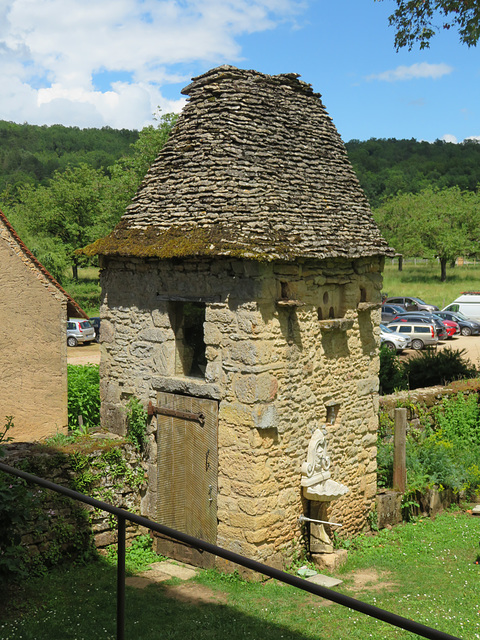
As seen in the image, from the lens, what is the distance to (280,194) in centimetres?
974

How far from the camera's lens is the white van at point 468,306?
124ft

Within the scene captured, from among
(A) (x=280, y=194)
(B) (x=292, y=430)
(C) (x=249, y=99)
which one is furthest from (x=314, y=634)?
(C) (x=249, y=99)

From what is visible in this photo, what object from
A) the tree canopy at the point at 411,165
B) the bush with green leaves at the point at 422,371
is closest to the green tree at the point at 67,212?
the bush with green leaves at the point at 422,371

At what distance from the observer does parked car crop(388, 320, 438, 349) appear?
3017 cm

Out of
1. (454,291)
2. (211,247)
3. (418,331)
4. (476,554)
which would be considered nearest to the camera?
(211,247)

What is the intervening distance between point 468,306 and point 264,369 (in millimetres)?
31993

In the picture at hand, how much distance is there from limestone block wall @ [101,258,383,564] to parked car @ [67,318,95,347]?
71.6 feet

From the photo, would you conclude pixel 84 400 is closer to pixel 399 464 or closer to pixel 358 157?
pixel 399 464

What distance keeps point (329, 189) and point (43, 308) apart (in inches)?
249

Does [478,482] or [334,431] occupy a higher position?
[334,431]

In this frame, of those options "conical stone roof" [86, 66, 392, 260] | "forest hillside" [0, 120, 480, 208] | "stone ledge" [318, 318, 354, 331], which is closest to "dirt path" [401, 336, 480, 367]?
"stone ledge" [318, 318, 354, 331]

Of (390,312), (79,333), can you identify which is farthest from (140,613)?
(390,312)

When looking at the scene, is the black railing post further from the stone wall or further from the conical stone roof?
the conical stone roof

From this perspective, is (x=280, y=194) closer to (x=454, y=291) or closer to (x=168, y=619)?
(x=168, y=619)
